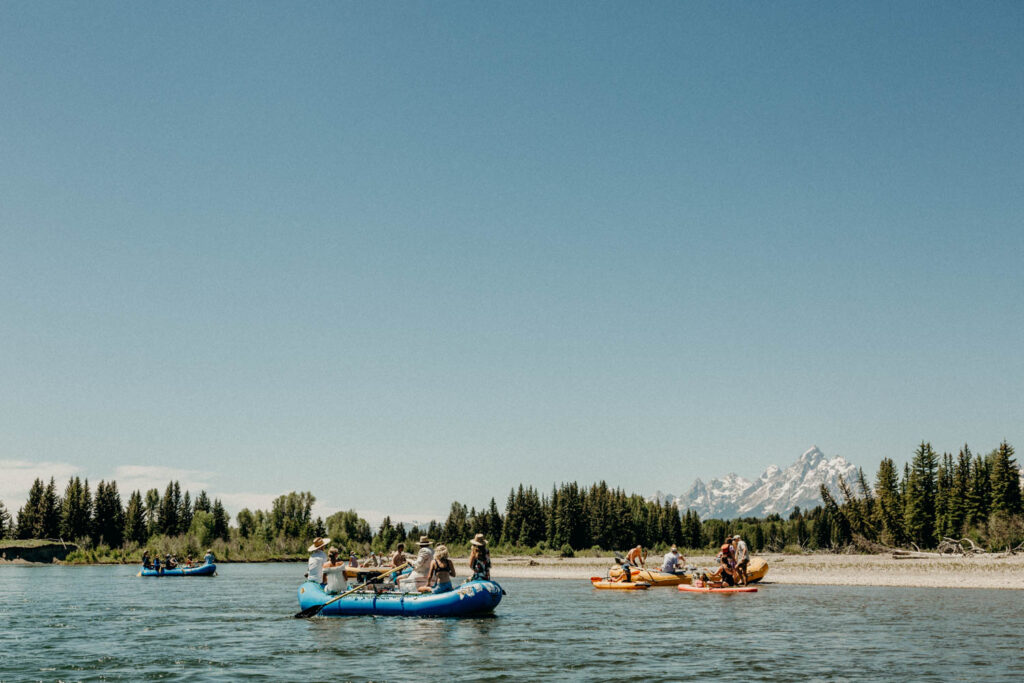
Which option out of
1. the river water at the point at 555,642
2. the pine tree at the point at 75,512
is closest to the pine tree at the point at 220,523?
the pine tree at the point at 75,512

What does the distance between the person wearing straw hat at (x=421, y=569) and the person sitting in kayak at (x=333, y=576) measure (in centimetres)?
255

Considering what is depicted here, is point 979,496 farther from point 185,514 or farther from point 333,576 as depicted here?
point 185,514

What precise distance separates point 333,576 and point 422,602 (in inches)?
177

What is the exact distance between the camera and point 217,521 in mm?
171250

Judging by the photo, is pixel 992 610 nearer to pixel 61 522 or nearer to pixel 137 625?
pixel 137 625

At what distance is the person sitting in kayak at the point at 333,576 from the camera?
3266 centimetres

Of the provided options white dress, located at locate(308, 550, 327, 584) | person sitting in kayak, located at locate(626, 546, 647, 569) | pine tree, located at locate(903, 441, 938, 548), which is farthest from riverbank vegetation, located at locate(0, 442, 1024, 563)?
white dress, located at locate(308, 550, 327, 584)

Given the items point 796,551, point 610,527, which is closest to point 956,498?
point 796,551

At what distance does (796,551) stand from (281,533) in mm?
99101

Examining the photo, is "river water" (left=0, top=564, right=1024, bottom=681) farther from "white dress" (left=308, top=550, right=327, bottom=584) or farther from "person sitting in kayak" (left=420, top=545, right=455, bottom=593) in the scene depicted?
"white dress" (left=308, top=550, right=327, bottom=584)

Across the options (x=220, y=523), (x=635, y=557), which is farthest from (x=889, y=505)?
(x=220, y=523)

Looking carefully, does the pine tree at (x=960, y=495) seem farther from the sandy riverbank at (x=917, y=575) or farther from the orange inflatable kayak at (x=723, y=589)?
the orange inflatable kayak at (x=723, y=589)

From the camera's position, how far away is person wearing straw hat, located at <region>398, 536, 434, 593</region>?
1244 inches

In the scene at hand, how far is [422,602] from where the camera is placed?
30.6 m
